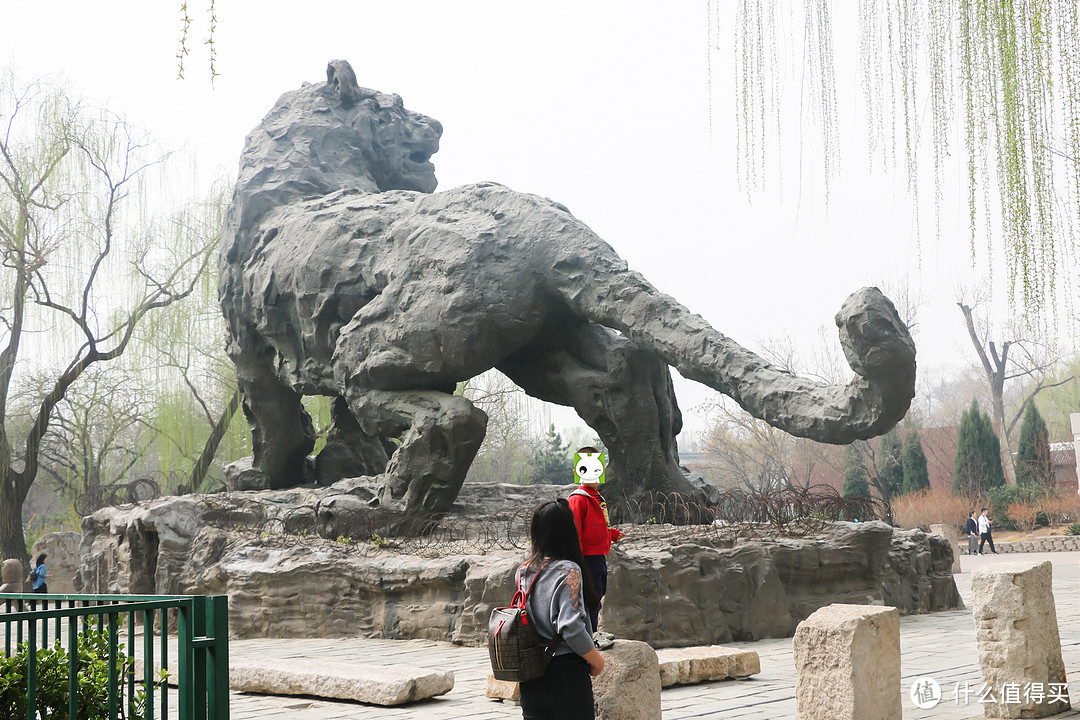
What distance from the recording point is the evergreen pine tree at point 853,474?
29.9 metres

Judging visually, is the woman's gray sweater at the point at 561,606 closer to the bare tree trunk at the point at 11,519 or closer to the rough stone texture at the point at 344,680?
the rough stone texture at the point at 344,680

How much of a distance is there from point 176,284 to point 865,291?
17.0 m

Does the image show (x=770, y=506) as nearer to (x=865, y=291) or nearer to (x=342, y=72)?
(x=865, y=291)

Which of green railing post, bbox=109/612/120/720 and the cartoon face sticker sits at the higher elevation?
the cartoon face sticker

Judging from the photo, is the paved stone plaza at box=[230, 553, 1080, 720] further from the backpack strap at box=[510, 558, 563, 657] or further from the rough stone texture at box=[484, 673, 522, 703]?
the backpack strap at box=[510, 558, 563, 657]

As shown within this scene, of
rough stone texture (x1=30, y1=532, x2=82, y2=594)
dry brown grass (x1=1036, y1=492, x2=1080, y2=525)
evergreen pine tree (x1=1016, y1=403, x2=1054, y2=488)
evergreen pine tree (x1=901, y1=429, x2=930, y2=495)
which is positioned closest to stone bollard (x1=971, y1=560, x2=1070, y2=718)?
rough stone texture (x1=30, y1=532, x2=82, y2=594)

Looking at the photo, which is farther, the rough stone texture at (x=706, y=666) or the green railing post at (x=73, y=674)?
the rough stone texture at (x=706, y=666)

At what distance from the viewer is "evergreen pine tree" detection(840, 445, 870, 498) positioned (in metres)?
29.9

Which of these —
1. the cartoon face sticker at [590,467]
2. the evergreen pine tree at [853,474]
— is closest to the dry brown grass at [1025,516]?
the evergreen pine tree at [853,474]

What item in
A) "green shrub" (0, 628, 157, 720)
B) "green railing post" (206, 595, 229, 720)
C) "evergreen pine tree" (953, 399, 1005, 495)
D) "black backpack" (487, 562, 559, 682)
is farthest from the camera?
"evergreen pine tree" (953, 399, 1005, 495)

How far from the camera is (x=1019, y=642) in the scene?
5.02 m

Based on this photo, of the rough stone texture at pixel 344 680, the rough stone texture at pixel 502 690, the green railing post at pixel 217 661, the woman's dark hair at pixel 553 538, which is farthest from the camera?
the rough stone texture at pixel 344 680

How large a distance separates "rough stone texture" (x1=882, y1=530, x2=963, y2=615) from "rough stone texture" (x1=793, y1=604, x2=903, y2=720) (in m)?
4.09

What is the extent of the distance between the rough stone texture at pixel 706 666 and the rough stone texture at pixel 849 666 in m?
1.35
